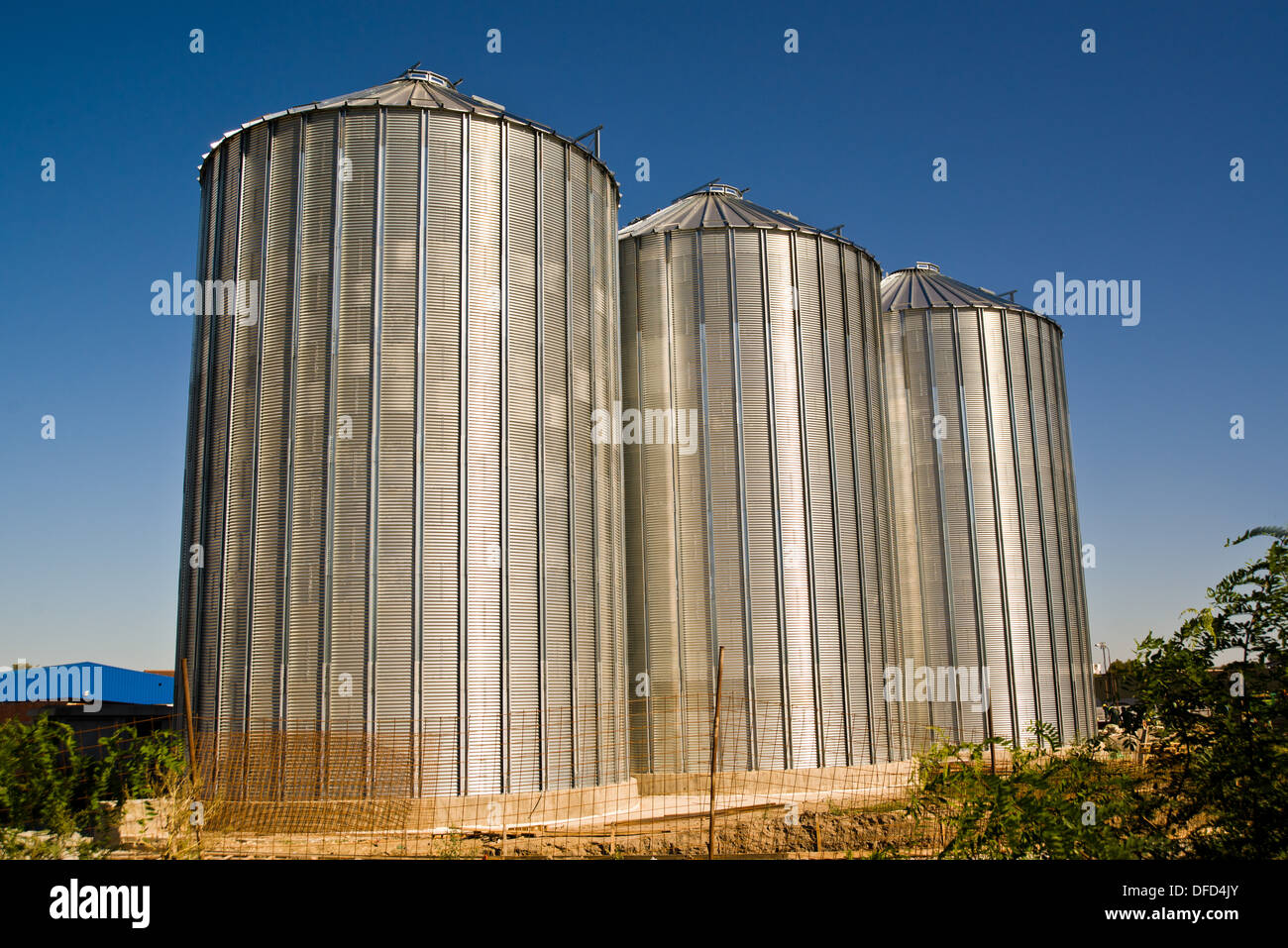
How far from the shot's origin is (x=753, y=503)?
30.7m

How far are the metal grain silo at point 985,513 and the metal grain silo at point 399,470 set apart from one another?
54.2ft

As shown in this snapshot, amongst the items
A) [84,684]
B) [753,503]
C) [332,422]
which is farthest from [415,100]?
[84,684]

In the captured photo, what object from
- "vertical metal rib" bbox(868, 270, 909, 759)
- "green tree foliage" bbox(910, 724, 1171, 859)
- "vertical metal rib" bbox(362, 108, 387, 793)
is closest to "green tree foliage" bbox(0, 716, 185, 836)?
"vertical metal rib" bbox(362, 108, 387, 793)

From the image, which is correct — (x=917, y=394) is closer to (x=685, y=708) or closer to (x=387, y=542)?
(x=685, y=708)

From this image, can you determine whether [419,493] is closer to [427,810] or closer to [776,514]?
[427,810]

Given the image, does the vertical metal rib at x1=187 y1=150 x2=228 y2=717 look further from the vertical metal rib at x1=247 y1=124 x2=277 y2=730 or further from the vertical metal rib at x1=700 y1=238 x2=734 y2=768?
the vertical metal rib at x1=700 y1=238 x2=734 y2=768

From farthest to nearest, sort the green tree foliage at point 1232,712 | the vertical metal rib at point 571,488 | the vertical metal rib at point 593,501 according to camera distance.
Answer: the vertical metal rib at point 593,501
the vertical metal rib at point 571,488
the green tree foliage at point 1232,712

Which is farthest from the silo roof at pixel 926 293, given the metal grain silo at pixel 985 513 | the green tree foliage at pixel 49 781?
the green tree foliage at pixel 49 781

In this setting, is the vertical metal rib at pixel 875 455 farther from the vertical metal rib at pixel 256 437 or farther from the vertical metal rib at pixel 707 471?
the vertical metal rib at pixel 256 437

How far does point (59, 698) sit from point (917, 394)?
139 ft

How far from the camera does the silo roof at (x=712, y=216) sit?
33.4 m

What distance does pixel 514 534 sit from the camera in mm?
23922
